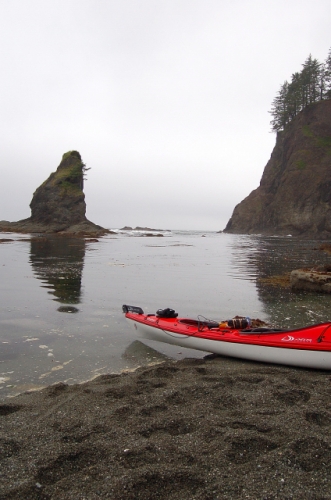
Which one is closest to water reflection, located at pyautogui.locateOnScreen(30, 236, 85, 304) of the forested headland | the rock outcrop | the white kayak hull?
the white kayak hull

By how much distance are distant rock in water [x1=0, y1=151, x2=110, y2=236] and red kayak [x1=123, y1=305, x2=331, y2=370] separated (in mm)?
58723

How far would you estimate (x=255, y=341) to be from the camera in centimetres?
565

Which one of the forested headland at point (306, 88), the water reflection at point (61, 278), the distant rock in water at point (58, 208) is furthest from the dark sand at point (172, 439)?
the forested headland at point (306, 88)

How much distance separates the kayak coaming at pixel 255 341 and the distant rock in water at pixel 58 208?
58.9 metres

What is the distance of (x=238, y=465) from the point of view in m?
2.82

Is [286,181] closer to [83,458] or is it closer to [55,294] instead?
[55,294]

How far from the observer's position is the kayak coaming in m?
5.18

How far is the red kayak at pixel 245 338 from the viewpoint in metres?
5.19

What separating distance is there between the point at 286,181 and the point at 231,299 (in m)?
65.6

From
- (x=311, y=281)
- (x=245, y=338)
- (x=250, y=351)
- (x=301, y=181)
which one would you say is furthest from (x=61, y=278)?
(x=301, y=181)

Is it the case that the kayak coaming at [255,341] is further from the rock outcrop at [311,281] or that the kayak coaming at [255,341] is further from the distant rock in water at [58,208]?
the distant rock in water at [58,208]

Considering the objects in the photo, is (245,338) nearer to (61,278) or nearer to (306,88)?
(61,278)

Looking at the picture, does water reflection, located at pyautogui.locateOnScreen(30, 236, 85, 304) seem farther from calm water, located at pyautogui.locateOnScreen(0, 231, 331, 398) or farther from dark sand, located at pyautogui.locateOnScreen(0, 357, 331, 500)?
dark sand, located at pyautogui.locateOnScreen(0, 357, 331, 500)

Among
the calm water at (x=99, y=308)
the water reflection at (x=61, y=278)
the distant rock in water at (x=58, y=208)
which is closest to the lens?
the calm water at (x=99, y=308)
